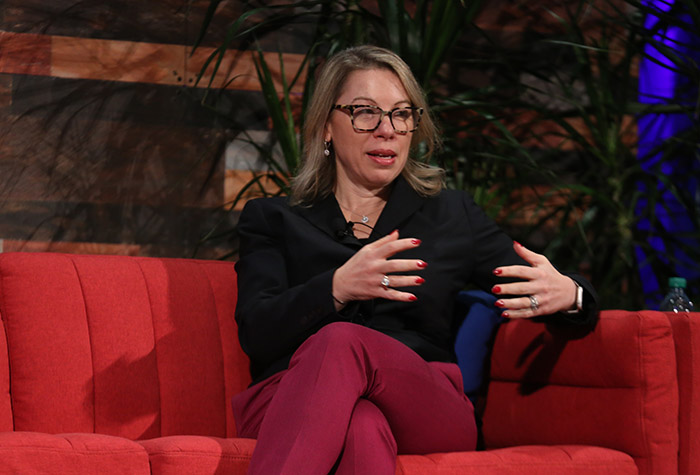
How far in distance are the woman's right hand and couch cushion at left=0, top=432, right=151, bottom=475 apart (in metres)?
0.52

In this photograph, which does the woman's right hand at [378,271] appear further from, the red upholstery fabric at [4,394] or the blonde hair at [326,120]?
the red upholstery fabric at [4,394]

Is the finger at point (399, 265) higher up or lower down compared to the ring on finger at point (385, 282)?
higher up

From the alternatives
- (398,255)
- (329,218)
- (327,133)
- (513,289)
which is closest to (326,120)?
(327,133)

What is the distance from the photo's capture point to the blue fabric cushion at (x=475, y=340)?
206 cm

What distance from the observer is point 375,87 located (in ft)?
6.77

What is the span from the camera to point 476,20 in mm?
3359

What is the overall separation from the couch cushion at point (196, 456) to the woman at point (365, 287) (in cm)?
11

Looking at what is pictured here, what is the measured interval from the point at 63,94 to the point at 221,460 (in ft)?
5.44

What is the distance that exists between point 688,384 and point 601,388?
190mm

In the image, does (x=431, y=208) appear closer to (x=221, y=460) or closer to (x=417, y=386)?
(x=417, y=386)

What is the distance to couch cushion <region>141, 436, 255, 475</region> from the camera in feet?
4.80

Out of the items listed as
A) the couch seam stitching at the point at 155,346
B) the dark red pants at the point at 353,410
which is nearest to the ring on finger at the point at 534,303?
the dark red pants at the point at 353,410

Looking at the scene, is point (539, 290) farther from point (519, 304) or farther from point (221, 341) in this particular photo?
point (221, 341)

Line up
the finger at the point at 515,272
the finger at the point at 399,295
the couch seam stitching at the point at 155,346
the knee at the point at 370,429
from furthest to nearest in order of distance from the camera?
the couch seam stitching at the point at 155,346
the finger at the point at 515,272
the finger at the point at 399,295
the knee at the point at 370,429
